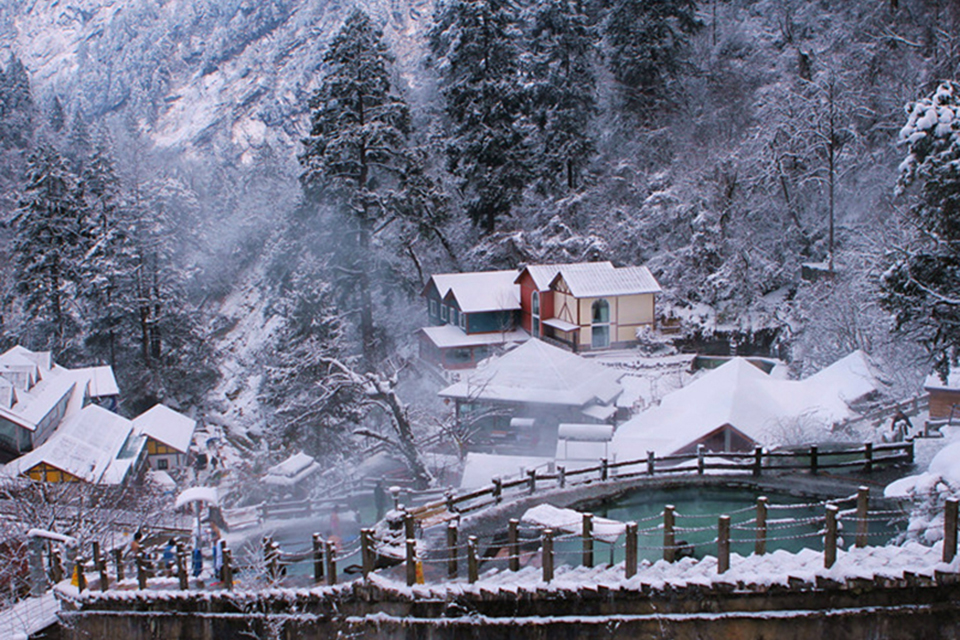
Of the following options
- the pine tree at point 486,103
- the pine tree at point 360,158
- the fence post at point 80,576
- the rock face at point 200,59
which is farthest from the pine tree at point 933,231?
the rock face at point 200,59

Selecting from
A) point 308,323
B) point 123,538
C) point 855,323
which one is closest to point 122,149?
point 308,323

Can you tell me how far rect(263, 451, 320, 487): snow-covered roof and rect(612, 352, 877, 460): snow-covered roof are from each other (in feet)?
40.5

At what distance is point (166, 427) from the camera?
125 ft

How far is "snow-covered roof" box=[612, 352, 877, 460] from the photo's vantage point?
20906 millimetres

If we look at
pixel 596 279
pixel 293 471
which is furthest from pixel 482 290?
pixel 293 471

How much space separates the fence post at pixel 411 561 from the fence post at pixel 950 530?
712 centimetres

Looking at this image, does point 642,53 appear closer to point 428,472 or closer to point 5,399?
point 428,472

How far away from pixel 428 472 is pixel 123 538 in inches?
356

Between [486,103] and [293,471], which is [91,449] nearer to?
[293,471]

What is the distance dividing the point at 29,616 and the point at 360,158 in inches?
1119

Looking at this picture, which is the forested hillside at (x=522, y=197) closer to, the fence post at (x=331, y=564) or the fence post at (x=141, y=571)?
the fence post at (x=141, y=571)

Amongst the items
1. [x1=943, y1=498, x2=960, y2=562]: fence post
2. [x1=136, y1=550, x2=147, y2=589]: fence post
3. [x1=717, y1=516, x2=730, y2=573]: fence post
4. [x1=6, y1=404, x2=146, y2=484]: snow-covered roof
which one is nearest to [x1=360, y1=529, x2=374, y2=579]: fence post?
[x1=136, y1=550, x2=147, y2=589]: fence post

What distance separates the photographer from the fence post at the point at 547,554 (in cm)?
1081

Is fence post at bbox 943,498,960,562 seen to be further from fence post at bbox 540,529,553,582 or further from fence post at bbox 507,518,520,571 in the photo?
fence post at bbox 507,518,520,571
